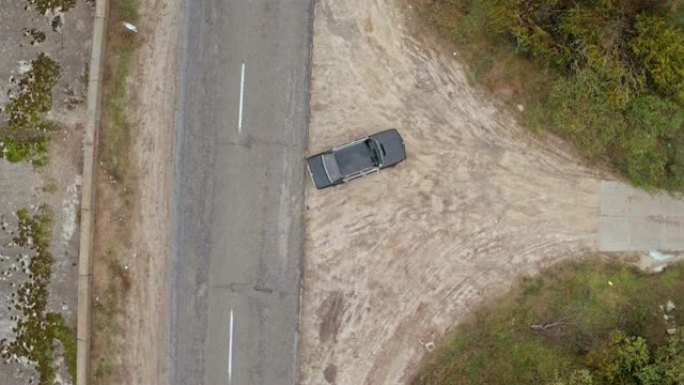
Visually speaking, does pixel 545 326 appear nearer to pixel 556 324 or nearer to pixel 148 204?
pixel 556 324

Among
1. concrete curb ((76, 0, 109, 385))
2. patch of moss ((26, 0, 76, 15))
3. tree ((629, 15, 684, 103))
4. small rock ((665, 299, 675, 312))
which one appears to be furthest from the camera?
patch of moss ((26, 0, 76, 15))

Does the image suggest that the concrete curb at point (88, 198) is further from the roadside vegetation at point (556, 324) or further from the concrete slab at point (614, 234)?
the concrete slab at point (614, 234)

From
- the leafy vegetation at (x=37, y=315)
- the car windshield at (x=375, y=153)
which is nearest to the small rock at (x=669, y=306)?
the car windshield at (x=375, y=153)

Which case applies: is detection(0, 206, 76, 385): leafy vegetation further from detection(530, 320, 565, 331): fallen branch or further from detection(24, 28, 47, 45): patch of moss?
detection(530, 320, 565, 331): fallen branch

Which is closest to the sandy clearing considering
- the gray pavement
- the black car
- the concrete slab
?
the black car

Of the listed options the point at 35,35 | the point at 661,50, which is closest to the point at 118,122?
the point at 35,35
